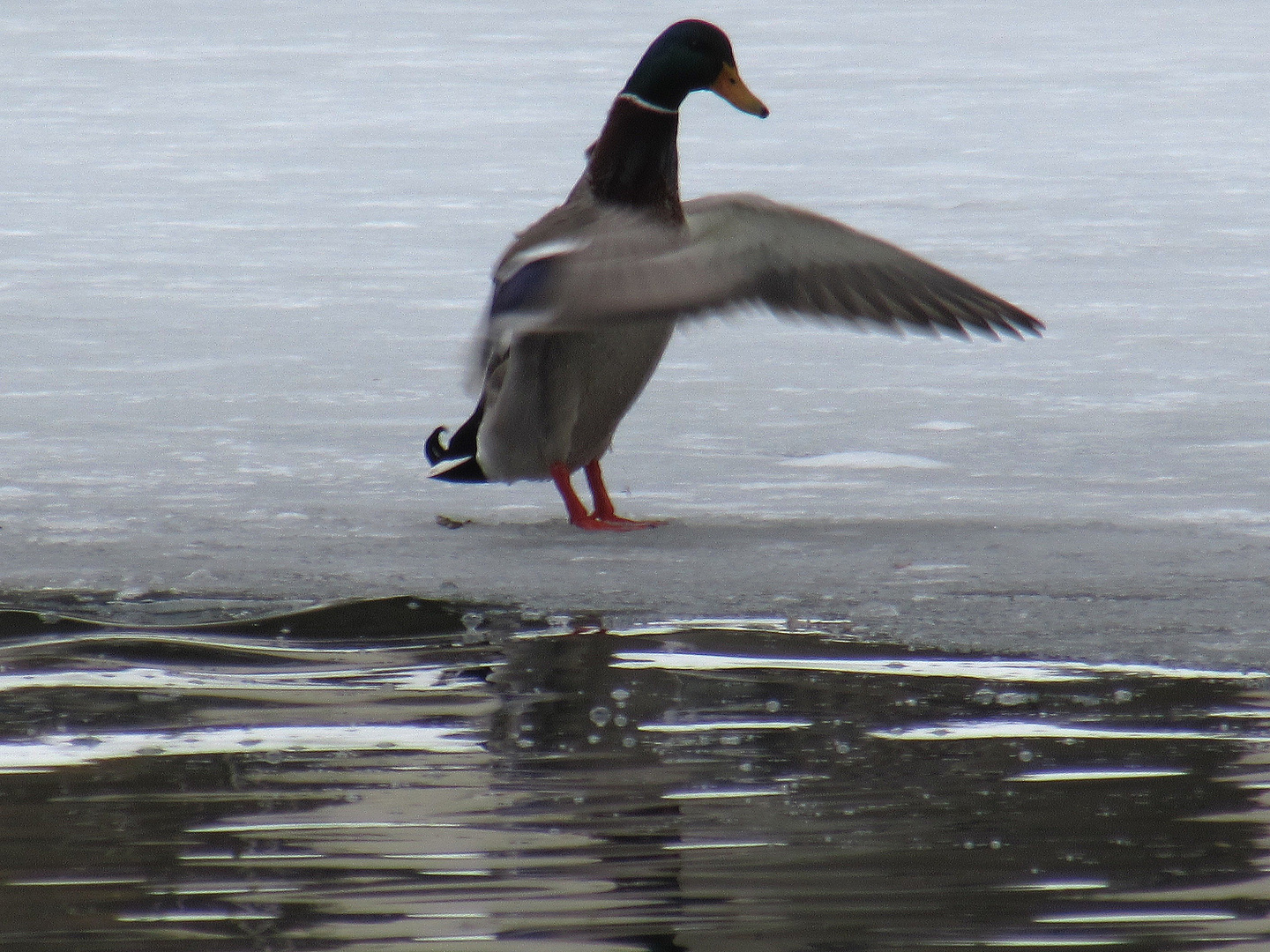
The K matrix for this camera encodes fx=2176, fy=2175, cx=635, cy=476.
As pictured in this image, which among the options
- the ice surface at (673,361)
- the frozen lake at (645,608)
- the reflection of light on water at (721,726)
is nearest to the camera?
the frozen lake at (645,608)

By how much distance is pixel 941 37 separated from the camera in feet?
68.2

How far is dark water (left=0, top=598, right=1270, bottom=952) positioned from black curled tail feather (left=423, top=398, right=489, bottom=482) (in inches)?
47.8

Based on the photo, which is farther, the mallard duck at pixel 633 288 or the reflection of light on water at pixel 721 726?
the mallard duck at pixel 633 288

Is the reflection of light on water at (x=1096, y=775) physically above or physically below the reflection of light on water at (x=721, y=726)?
above

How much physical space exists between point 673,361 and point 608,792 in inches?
180

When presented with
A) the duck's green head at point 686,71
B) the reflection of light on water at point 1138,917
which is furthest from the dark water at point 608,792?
the duck's green head at point 686,71

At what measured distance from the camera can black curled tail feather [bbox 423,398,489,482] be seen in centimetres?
503

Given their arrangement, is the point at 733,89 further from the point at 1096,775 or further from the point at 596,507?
the point at 1096,775

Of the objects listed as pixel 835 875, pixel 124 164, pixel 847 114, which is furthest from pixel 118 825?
pixel 847 114

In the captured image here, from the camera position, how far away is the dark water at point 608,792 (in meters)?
2.29

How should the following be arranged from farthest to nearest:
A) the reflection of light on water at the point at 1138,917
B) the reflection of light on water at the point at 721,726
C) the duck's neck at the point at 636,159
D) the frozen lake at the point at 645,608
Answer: the duck's neck at the point at 636,159, the reflection of light on water at the point at 721,726, the frozen lake at the point at 645,608, the reflection of light on water at the point at 1138,917

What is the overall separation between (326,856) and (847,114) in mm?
13103

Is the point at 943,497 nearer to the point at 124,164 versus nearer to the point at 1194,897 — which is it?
the point at 1194,897

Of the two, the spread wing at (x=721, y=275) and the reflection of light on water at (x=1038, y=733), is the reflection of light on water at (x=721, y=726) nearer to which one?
the reflection of light on water at (x=1038, y=733)
